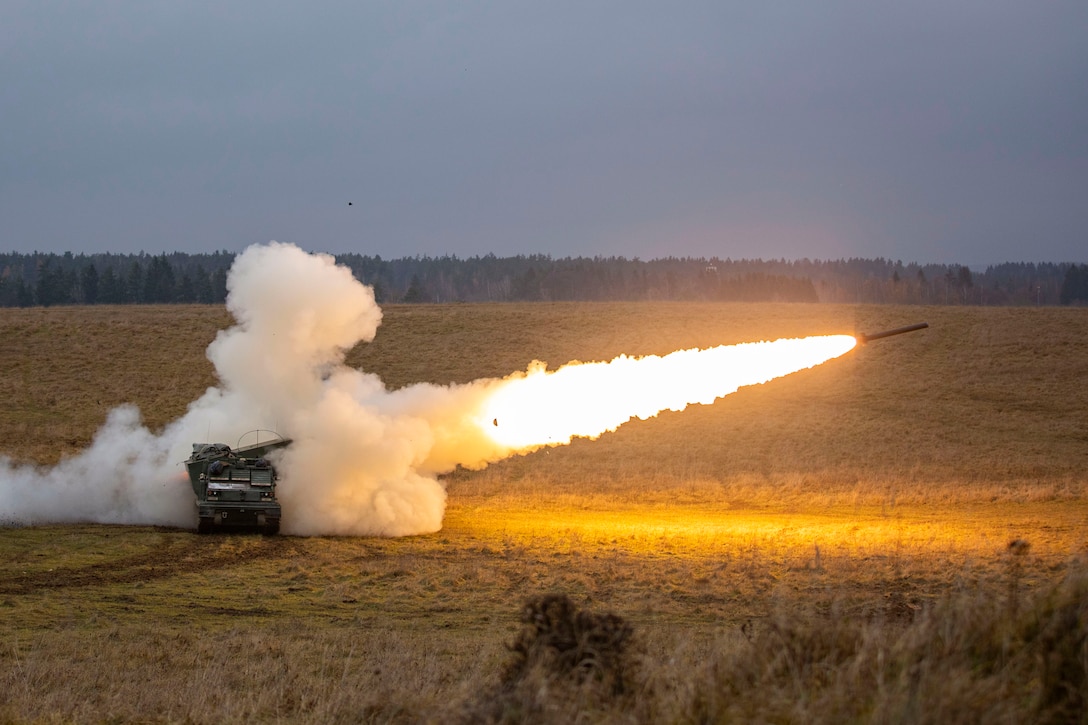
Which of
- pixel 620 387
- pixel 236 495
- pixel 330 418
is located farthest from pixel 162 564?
pixel 620 387

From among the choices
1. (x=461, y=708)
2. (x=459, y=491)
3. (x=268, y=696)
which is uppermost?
(x=461, y=708)

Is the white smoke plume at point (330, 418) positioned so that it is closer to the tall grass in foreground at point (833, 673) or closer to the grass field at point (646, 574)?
the grass field at point (646, 574)

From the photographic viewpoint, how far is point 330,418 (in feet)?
88.9

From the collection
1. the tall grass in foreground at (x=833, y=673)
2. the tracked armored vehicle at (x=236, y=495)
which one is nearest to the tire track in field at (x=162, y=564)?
the tracked armored vehicle at (x=236, y=495)

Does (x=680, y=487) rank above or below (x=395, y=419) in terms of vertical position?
below

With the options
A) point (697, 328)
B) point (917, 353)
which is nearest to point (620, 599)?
point (917, 353)

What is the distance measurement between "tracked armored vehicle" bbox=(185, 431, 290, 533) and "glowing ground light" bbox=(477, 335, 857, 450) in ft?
19.4

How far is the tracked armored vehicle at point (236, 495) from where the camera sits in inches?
1009

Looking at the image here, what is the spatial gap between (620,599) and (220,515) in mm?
12020

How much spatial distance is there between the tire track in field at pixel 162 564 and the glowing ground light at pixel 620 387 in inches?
277

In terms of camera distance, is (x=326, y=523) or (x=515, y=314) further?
(x=515, y=314)

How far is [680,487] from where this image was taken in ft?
118

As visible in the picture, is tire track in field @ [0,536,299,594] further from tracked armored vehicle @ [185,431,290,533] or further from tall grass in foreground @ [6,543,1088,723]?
tall grass in foreground @ [6,543,1088,723]

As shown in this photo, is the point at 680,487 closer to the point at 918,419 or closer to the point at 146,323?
the point at 918,419
